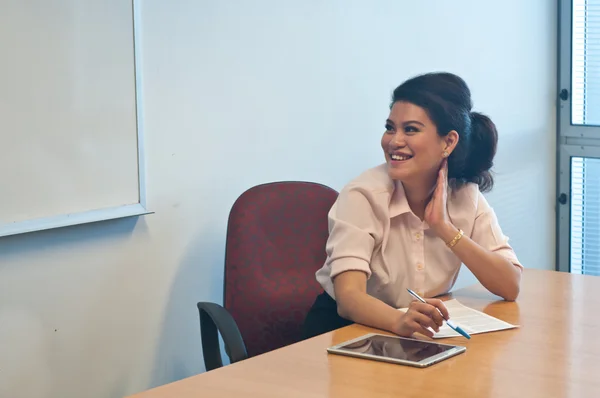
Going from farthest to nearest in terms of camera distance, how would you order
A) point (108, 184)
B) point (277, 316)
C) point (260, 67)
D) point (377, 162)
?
point (377, 162) < point (260, 67) < point (277, 316) < point (108, 184)

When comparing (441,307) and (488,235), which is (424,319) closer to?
(441,307)

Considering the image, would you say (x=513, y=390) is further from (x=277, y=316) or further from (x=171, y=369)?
(x=171, y=369)

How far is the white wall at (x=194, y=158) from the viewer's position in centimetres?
222

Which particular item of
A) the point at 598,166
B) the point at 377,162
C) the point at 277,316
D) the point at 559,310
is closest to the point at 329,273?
the point at 277,316

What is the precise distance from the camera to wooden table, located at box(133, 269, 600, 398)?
5.02 feet

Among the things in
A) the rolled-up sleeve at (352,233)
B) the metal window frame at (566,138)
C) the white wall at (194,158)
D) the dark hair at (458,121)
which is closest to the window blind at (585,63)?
the metal window frame at (566,138)

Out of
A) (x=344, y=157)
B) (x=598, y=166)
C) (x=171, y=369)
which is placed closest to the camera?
(x=171, y=369)

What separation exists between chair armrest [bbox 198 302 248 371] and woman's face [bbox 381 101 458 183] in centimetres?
63

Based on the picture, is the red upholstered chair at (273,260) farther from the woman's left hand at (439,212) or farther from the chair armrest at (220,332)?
the woman's left hand at (439,212)

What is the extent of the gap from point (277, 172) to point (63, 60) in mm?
994

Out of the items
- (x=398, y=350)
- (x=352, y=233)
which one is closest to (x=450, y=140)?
(x=352, y=233)

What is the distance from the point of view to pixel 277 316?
8.05 ft

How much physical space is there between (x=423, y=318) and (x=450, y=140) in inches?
27.0

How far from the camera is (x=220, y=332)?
82.4 inches
